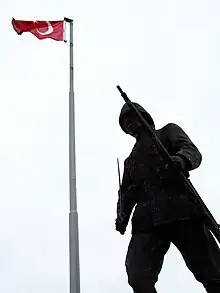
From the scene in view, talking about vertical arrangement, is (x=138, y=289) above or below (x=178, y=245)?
below

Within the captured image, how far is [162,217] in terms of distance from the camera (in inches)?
230

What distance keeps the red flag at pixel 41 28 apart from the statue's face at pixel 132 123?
392 inches

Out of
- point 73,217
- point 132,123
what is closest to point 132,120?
point 132,123

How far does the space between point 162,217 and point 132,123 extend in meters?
0.98

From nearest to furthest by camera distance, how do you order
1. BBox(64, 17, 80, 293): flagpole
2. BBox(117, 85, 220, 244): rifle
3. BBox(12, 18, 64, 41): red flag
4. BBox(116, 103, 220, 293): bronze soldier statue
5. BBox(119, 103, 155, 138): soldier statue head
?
BBox(117, 85, 220, 244): rifle, BBox(116, 103, 220, 293): bronze soldier statue, BBox(119, 103, 155, 138): soldier statue head, BBox(64, 17, 80, 293): flagpole, BBox(12, 18, 64, 41): red flag

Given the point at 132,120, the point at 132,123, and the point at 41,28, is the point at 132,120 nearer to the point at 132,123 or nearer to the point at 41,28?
the point at 132,123

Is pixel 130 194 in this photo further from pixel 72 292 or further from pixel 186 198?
pixel 72 292

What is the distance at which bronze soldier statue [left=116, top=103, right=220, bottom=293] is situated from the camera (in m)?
5.81

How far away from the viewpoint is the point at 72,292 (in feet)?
33.9

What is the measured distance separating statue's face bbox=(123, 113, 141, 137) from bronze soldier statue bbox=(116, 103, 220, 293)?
0.09 feet

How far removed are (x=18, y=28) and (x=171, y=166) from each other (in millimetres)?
11207

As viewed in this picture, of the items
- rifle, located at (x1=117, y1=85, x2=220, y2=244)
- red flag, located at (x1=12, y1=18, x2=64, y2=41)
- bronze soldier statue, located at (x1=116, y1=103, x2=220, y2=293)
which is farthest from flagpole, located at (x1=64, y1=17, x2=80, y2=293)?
rifle, located at (x1=117, y1=85, x2=220, y2=244)

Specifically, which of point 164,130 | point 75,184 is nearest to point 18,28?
point 75,184

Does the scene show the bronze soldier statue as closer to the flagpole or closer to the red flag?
the flagpole
